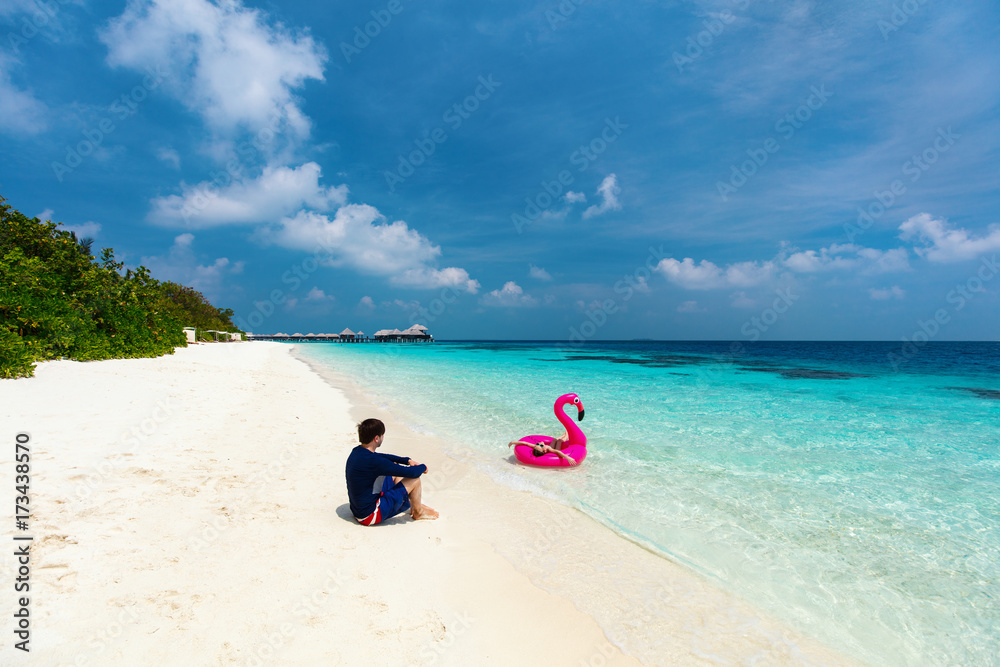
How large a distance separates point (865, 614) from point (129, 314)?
995 inches

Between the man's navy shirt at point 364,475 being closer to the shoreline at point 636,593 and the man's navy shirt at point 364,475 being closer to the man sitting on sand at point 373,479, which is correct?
the man sitting on sand at point 373,479

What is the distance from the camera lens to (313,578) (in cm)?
339

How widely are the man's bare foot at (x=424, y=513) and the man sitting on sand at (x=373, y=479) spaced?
0.23 meters

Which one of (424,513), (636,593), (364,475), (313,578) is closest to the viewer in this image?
(313,578)

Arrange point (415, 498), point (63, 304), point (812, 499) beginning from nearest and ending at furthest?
point (415, 498) → point (812, 499) → point (63, 304)

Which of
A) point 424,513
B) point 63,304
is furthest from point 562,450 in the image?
point 63,304

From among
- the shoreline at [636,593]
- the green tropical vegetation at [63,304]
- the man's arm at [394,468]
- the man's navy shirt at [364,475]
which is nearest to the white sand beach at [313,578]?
the shoreline at [636,593]

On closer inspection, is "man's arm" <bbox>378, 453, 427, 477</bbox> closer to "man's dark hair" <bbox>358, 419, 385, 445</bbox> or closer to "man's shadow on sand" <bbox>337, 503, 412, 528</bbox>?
"man's dark hair" <bbox>358, 419, 385, 445</bbox>

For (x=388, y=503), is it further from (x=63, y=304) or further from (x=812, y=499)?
(x=63, y=304)

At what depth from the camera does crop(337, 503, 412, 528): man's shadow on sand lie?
457 cm

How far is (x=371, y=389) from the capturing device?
1689cm

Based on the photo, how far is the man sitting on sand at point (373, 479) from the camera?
4.39 metres

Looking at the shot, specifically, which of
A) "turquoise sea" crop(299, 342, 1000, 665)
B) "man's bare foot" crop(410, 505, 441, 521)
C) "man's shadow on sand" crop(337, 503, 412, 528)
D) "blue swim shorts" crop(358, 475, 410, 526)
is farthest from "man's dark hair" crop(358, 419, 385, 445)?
"turquoise sea" crop(299, 342, 1000, 665)

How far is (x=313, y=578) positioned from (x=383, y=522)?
1202 mm
